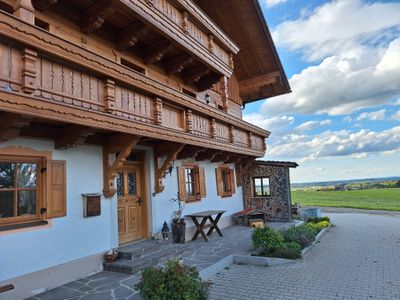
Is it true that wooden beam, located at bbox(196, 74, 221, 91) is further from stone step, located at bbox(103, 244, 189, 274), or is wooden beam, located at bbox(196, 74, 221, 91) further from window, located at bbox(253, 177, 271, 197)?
stone step, located at bbox(103, 244, 189, 274)

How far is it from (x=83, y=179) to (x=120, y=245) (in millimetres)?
2207

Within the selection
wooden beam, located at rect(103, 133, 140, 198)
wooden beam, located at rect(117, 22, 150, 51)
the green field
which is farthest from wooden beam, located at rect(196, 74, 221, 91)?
the green field

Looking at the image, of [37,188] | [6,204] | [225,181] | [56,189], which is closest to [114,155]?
[56,189]

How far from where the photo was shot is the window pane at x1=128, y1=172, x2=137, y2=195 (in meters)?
8.94

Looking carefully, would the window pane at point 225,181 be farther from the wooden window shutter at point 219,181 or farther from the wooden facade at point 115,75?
the wooden facade at point 115,75

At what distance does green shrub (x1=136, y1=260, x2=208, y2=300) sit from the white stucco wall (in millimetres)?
2471

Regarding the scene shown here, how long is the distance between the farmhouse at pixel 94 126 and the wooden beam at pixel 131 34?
33 millimetres

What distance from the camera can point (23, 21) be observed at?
4449mm

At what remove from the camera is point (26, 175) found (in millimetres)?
6035

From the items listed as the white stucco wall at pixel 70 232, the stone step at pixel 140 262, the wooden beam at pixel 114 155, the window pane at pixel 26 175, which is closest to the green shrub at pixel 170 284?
the stone step at pixel 140 262

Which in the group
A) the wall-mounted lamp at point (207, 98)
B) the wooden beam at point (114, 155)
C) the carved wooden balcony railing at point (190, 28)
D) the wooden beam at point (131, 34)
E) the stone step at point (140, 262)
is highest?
the carved wooden balcony railing at point (190, 28)

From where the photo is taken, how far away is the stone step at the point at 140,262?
6.73 m

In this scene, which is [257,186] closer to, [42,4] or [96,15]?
[96,15]

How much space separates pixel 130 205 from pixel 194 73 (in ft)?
17.0
